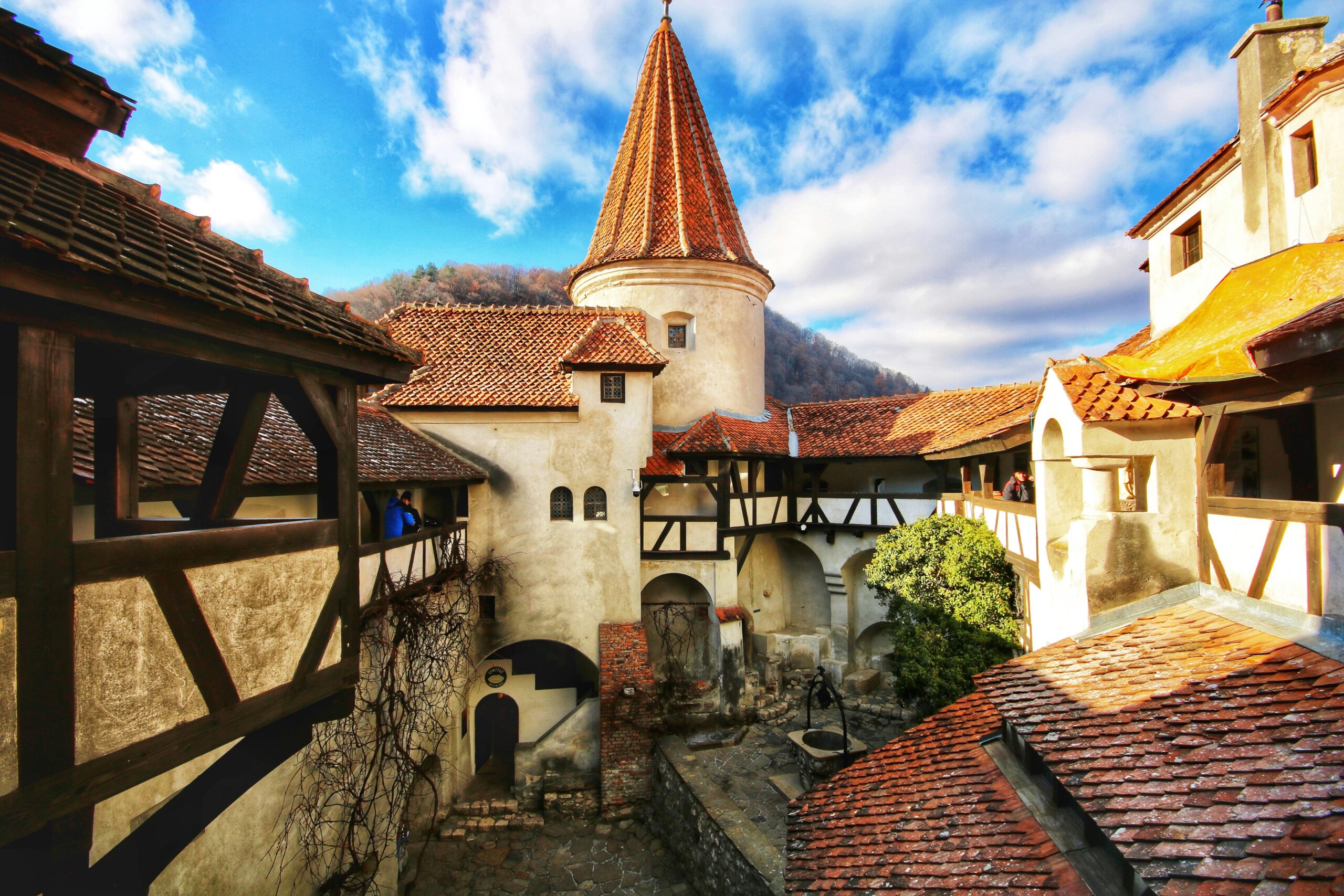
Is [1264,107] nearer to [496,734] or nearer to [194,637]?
[194,637]

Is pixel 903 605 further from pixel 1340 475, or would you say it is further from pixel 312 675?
pixel 312 675

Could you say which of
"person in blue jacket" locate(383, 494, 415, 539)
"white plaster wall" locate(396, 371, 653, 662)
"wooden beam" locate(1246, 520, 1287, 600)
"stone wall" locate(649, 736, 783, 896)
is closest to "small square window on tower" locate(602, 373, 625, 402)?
"white plaster wall" locate(396, 371, 653, 662)

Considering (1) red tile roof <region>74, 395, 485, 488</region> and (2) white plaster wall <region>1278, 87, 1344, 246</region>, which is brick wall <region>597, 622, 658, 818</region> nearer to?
(1) red tile roof <region>74, 395, 485, 488</region>

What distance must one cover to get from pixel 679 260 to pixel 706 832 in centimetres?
1087

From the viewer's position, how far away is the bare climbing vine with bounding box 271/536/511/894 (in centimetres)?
645

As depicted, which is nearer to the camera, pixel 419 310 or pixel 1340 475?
pixel 1340 475

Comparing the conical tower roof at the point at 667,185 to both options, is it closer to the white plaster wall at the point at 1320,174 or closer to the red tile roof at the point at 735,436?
the red tile roof at the point at 735,436

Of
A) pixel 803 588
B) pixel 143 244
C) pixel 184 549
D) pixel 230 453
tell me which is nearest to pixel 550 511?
pixel 803 588

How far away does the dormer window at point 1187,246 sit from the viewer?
24.5ft

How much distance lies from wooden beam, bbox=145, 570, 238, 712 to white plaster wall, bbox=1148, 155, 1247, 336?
29.3ft

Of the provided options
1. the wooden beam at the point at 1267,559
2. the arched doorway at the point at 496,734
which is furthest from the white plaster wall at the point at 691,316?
the wooden beam at the point at 1267,559

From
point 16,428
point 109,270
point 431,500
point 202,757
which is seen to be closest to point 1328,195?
point 109,270

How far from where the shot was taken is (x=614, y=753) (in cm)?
1088

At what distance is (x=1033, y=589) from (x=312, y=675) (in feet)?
25.1
